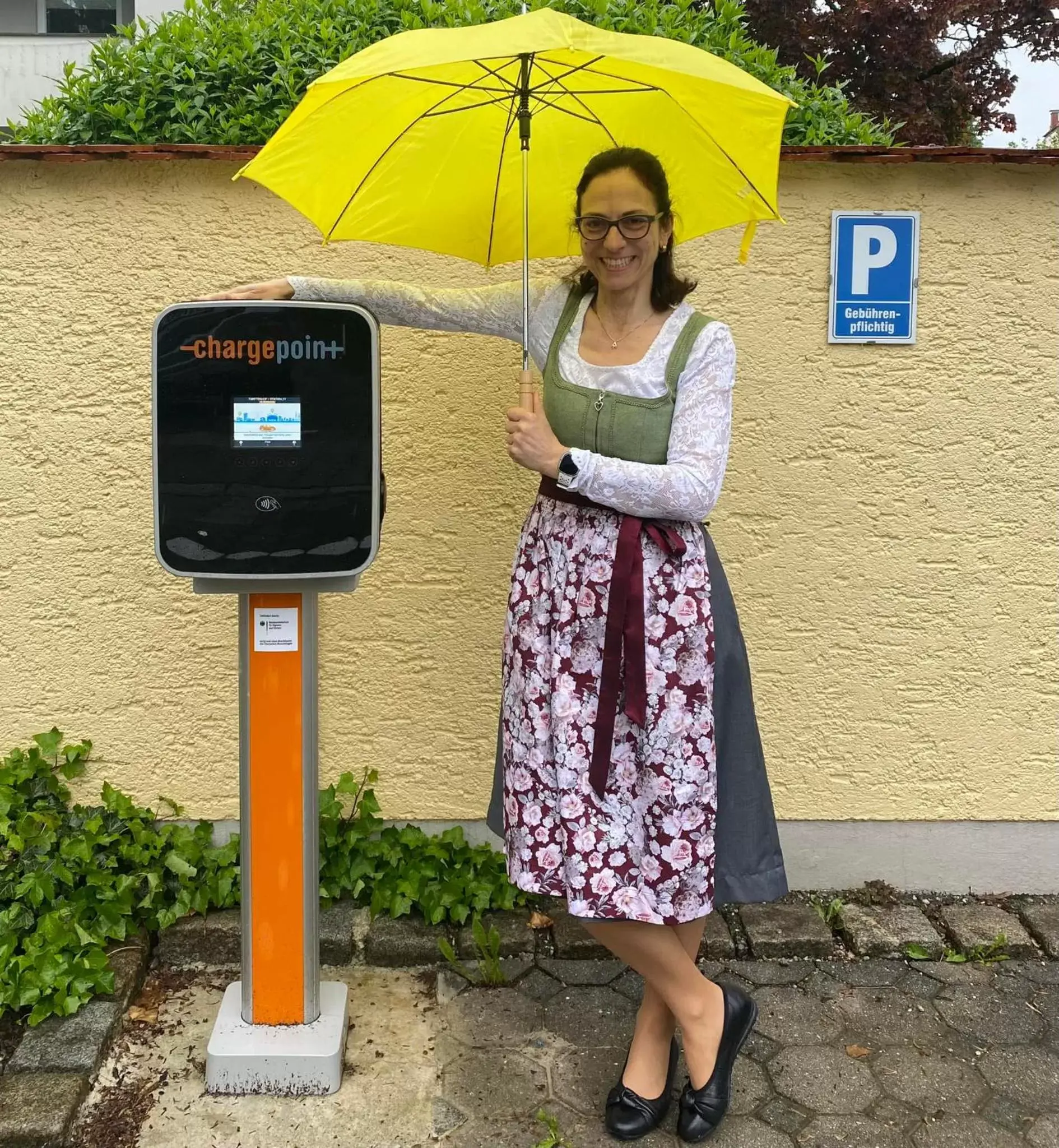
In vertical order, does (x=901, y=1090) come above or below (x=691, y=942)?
below

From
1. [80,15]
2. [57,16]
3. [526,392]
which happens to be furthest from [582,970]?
[57,16]

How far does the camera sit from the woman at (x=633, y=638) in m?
2.00

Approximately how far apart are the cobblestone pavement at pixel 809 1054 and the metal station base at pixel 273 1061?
0.86 ft

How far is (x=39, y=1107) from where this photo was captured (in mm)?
2207

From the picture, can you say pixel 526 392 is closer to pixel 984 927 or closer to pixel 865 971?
pixel 865 971

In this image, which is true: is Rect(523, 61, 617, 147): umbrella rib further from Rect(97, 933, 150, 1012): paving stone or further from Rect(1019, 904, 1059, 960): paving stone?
Rect(1019, 904, 1059, 960): paving stone

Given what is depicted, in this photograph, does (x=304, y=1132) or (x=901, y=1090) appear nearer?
(x=304, y=1132)

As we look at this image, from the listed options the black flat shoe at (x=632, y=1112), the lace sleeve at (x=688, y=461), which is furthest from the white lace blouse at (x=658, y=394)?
the black flat shoe at (x=632, y=1112)

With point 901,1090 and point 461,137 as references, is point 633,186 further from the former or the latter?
point 901,1090

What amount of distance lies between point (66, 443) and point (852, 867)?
261cm

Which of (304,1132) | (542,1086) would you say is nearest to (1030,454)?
(542,1086)

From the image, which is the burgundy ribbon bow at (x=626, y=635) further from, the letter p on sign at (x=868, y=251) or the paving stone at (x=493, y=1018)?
the letter p on sign at (x=868, y=251)

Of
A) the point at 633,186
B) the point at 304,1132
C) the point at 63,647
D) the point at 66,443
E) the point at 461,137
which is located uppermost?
the point at 461,137

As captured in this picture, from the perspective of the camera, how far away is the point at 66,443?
2.89 metres
